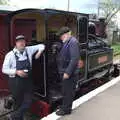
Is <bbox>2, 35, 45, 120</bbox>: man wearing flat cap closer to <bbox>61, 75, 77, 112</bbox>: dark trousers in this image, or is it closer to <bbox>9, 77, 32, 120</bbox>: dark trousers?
<bbox>9, 77, 32, 120</bbox>: dark trousers

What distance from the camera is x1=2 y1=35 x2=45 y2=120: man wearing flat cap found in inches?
243

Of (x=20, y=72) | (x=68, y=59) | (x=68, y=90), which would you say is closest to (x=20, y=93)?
(x=20, y=72)

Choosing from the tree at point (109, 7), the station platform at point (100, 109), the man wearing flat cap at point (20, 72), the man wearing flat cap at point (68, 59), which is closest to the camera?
→ the man wearing flat cap at point (68, 59)

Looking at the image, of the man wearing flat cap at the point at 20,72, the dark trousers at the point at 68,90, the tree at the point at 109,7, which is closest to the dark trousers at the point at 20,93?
the man wearing flat cap at the point at 20,72

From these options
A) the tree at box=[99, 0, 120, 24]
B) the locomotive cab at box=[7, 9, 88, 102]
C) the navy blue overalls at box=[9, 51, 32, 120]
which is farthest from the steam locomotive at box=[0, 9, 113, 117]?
the tree at box=[99, 0, 120, 24]

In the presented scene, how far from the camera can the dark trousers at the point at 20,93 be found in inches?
248

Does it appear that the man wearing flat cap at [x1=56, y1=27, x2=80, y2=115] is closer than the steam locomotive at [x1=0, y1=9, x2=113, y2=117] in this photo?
Yes

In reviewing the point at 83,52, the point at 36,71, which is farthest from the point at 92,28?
the point at 36,71

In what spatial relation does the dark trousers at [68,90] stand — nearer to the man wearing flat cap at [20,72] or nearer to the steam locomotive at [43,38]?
the man wearing flat cap at [20,72]

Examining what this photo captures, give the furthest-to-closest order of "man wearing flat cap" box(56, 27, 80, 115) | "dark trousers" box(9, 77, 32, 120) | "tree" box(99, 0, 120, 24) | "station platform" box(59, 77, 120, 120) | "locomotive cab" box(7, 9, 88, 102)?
"tree" box(99, 0, 120, 24)
"locomotive cab" box(7, 9, 88, 102)
"station platform" box(59, 77, 120, 120)
"dark trousers" box(9, 77, 32, 120)
"man wearing flat cap" box(56, 27, 80, 115)

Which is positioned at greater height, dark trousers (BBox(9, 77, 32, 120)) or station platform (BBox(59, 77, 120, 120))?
dark trousers (BBox(9, 77, 32, 120))

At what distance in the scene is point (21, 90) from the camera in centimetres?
636

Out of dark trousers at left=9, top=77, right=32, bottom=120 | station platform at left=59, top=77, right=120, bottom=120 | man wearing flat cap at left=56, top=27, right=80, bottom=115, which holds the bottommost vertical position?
station platform at left=59, top=77, right=120, bottom=120

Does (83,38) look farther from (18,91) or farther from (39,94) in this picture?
(18,91)
